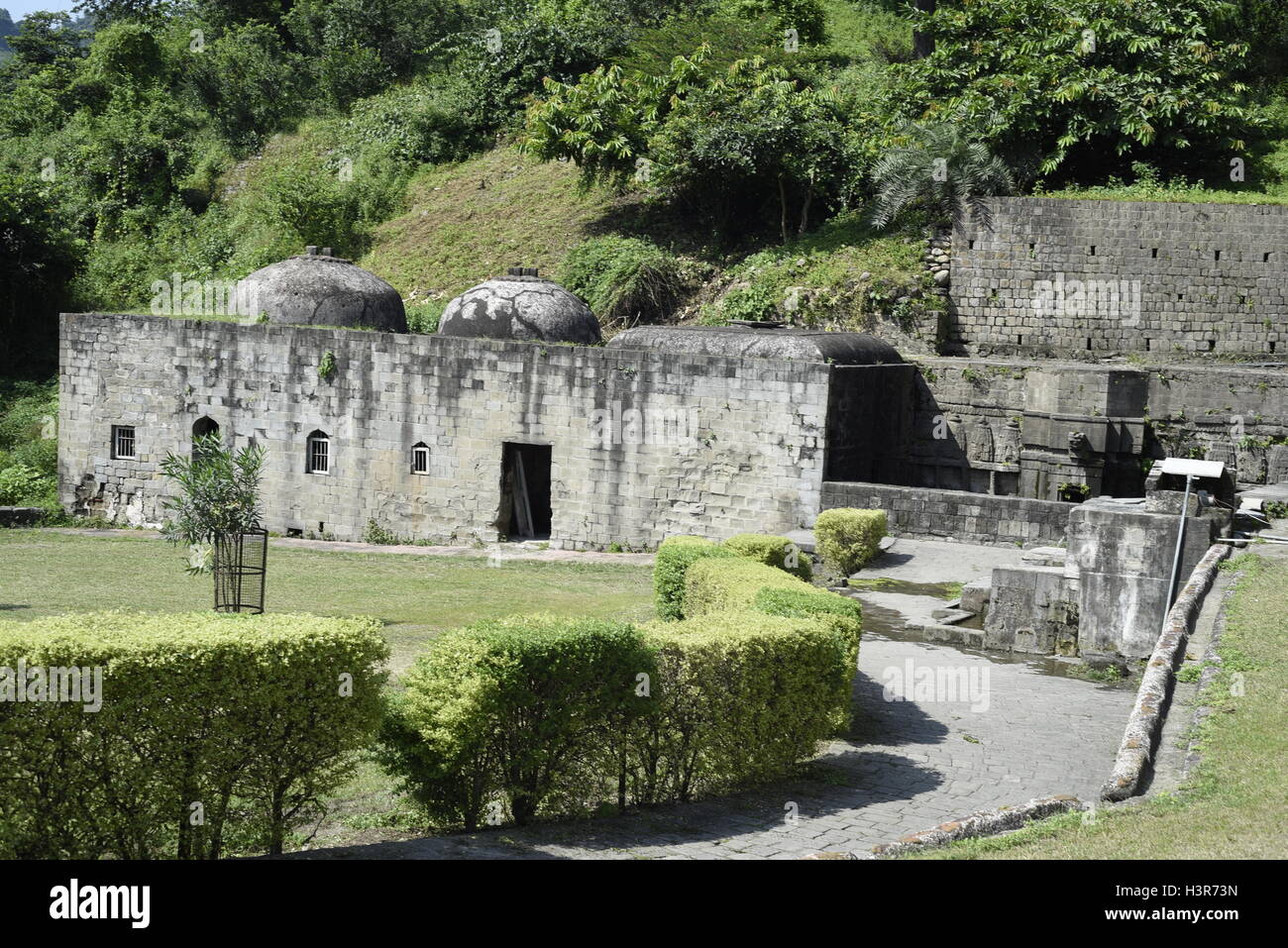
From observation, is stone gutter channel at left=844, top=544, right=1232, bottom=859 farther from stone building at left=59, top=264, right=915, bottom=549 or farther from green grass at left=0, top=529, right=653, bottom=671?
stone building at left=59, top=264, right=915, bottom=549

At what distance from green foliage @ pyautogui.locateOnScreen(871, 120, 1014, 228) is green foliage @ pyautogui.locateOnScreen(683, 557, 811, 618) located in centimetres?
1434

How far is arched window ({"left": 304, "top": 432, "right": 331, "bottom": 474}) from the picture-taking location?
24.4 m

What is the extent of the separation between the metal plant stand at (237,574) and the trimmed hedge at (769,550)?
17.9ft

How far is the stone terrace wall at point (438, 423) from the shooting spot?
2136cm

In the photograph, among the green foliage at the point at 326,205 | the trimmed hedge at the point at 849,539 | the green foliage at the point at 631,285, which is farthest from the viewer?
the green foliage at the point at 326,205

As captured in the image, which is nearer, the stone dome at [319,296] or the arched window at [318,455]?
the arched window at [318,455]

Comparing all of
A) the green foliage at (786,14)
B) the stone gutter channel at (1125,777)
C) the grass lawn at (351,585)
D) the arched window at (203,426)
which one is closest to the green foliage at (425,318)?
the arched window at (203,426)

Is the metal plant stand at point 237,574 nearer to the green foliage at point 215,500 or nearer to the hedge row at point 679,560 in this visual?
the green foliage at point 215,500

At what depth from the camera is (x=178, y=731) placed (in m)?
7.25

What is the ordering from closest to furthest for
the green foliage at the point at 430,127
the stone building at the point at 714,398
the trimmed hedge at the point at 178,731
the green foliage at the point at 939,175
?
the trimmed hedge at the point at 178,731, the stone building at the point at 714,398, the green foliage at the point at 939,175, the green foliage at the point at 430,127

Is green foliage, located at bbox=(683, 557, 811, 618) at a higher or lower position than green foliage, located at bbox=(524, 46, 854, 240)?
lower

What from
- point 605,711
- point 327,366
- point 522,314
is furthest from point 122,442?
point 605,711

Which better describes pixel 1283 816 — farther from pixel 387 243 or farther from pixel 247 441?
pixel 387 243

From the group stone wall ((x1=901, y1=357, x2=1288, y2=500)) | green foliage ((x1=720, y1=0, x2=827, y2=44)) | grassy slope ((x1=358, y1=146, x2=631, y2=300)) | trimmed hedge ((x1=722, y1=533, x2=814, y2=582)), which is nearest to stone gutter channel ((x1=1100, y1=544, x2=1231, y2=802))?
trimmed hedge ((x1=722, y1=533, x2=814, y2=582))
